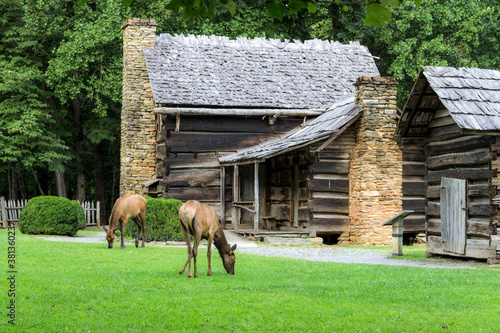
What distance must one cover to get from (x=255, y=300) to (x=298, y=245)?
11411mm

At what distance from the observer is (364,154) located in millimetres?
21062

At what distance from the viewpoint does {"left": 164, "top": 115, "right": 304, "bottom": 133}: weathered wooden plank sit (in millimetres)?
24359

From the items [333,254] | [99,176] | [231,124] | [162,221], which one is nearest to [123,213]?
[162,221]

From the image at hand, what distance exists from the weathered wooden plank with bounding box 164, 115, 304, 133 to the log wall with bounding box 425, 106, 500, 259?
950cm

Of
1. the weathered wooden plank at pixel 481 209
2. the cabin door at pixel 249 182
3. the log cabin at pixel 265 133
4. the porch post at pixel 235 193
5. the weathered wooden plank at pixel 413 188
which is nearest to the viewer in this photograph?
the weathered wooden plank at pixel 481 209

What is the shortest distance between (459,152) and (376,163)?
18.9 ft

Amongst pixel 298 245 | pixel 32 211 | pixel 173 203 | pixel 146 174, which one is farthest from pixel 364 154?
pixel 32 211

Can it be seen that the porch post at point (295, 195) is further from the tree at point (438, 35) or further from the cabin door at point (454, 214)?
the tree at point (438, 35)

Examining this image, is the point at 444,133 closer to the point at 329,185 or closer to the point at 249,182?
the point at 329,185

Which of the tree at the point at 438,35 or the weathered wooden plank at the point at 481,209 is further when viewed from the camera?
the tree at the point at 438,35

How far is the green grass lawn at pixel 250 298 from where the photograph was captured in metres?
8.09

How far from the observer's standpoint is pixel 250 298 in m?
9.59

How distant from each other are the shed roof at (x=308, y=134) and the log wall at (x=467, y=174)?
4.57 m

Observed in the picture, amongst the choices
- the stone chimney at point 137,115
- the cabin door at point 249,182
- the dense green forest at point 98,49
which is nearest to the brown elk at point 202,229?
the cabin door at point 249,182
